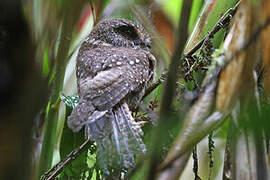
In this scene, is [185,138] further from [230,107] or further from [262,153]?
[262,153]

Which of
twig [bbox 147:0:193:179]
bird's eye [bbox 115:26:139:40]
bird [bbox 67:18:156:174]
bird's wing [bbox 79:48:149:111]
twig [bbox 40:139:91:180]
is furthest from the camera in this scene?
bird's eye [bbox 115:26:139:40]

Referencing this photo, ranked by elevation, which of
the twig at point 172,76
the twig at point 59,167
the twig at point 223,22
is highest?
the twig at point 223,22

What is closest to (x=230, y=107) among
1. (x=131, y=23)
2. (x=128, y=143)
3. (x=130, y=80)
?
(x=128, y=143)

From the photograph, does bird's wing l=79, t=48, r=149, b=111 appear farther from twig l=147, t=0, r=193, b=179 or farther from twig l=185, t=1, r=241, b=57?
twig l=147, t=0, r=193, b=179

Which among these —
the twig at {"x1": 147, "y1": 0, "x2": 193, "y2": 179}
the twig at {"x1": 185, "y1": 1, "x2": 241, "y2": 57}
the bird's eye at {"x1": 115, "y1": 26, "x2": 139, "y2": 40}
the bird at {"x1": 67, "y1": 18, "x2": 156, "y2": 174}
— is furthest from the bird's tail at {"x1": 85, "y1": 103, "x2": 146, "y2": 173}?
the bird's eye at {"x1": 115, "y1": 26, "x2": 139, "y2": 40}

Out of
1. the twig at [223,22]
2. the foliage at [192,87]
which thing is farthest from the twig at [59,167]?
the twig at [223,22]

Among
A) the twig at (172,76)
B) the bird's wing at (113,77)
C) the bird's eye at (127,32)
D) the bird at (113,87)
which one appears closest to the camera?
the twig at (172,76)

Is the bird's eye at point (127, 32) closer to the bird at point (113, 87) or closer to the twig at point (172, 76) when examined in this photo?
the bird at point (113, 87)
